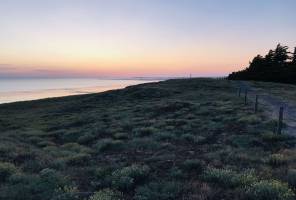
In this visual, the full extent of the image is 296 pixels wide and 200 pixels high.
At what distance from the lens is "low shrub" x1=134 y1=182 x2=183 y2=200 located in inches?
392

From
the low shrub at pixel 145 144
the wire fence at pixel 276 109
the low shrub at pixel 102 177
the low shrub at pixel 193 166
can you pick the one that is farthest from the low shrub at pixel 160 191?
the wire fence at pixel 276 109

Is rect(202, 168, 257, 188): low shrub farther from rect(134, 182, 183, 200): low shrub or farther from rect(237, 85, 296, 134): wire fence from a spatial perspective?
rect(237, 85, 296, 134): wire fence

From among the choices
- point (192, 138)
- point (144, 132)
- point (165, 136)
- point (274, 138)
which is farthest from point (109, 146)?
point (274, 138)

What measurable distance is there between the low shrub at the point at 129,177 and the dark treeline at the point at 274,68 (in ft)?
236

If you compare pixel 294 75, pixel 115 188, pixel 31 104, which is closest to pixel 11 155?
pixel 115 188

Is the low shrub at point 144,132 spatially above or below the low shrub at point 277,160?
→ below

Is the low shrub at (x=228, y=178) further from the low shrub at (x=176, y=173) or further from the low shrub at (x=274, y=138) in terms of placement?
the low shrub at (x=274, y=138)

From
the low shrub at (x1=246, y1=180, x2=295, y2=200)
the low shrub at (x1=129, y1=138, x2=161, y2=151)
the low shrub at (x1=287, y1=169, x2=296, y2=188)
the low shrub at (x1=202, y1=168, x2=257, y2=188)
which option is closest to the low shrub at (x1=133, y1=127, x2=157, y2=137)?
the low shrub at (x1=129, y1=138, x2=161, y2=151)

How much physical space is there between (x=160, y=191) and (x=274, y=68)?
80.0m

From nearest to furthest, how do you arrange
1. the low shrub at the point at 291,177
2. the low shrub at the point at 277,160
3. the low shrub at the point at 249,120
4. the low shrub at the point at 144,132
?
the low shrub at the point at 291,177
the low shrub at the point at 277,160
the low shrub at the point at 144,132
the low shrub at the point at 249,120

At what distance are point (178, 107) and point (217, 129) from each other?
599 inches

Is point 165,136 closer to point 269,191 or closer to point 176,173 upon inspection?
point 176,173

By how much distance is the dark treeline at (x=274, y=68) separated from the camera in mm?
80175

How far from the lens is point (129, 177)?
11461 millimetres
